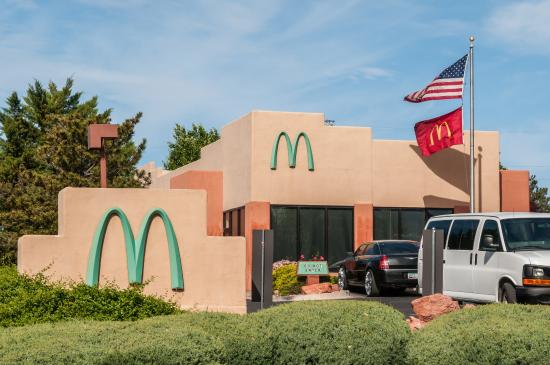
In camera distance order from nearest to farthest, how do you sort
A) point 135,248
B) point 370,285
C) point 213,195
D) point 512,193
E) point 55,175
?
point 135,248 → point 370,285 → point 512,193 → point 213,195 → point 55,175

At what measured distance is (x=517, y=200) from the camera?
35.7 m

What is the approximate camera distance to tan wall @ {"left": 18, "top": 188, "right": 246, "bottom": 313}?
19.6 metres

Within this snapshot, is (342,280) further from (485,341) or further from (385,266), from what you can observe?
(485,341)

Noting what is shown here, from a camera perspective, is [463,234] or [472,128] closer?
[463,234]

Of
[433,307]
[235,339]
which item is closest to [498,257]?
[433,307]

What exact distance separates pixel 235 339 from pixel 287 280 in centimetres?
2200

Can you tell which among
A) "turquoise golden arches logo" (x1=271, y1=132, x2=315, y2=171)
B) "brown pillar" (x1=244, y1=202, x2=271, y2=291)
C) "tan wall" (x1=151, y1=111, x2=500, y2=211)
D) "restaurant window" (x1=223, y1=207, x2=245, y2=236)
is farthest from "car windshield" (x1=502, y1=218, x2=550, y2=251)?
"restaurant window" (x1=223, y1=207, x2=245, y2=236)

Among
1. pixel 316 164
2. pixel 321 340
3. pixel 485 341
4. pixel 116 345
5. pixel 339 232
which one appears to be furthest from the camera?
pixel 339 232

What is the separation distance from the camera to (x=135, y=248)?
1983cm

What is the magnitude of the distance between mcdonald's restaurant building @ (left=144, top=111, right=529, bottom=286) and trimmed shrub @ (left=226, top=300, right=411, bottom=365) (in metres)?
22.9

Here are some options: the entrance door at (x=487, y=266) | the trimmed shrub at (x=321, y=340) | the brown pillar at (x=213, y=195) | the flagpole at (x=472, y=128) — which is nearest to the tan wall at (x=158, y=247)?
the entrance door at (x=487, y=266)

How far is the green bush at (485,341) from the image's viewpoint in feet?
28.2

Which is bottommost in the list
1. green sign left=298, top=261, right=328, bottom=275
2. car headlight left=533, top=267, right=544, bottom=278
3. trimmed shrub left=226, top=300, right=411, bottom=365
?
green sign left=298, top=261, right=328, bottom=275

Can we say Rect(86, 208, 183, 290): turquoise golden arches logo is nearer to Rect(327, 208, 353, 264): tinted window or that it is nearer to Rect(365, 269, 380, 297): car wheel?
Rect(365, 269, 380, 297): car wheel
